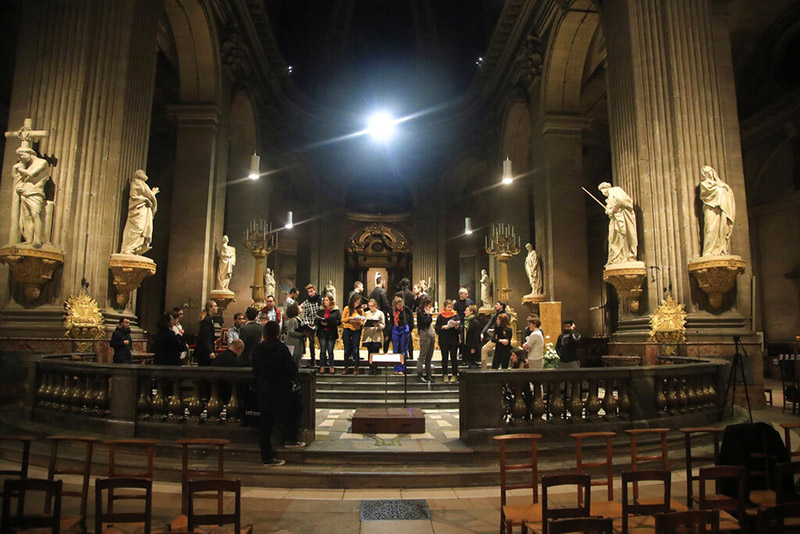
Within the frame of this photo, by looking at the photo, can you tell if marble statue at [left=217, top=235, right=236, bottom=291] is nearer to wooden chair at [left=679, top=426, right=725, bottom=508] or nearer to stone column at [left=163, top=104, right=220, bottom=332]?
stone column at [left=163, top=104, right=220, bottom=332]

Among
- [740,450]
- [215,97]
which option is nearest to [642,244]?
[740,450]

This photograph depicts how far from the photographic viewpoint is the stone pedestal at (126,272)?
29.0 ft

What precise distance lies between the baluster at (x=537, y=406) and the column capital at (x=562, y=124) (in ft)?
37.7

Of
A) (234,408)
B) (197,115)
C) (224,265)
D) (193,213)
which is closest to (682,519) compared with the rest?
(234,408)

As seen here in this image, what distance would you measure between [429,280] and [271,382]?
1814 centimetres

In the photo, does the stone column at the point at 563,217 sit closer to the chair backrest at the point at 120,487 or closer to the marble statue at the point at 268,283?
the marble statue at the point at 268,283

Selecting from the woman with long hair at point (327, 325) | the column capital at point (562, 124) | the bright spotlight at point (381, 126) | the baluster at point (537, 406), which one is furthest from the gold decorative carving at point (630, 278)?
the bright spotlight at point (381, 126)

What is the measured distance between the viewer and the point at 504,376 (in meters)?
5.60

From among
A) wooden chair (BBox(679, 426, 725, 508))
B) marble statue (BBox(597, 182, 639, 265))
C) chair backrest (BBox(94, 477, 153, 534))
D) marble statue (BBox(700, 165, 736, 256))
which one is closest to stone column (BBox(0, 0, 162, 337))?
chair backrest (BBox(94, 477, 153, 534))

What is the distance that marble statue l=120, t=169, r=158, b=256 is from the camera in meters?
9.15

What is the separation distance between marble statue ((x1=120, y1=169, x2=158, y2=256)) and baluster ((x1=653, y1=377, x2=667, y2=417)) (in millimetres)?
8449

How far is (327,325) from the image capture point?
9422 mm

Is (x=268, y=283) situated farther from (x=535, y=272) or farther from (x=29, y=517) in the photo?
(x=29, y=517)

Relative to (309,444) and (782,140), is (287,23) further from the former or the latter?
(309,444)
